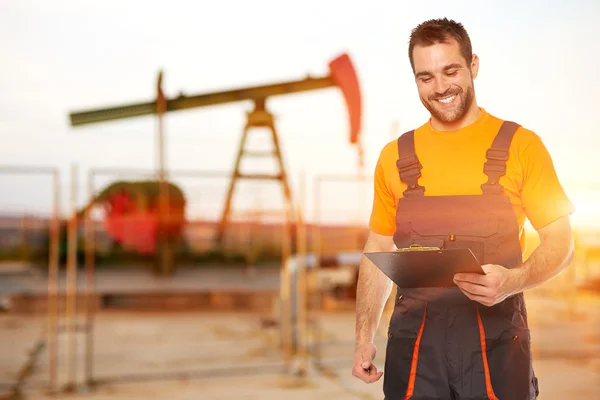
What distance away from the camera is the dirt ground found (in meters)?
6.80

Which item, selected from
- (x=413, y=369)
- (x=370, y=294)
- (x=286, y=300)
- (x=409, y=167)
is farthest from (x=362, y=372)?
(x=286, y=300)

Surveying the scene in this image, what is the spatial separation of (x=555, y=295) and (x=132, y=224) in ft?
36.0

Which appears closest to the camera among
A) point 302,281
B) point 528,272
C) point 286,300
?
point 528,272

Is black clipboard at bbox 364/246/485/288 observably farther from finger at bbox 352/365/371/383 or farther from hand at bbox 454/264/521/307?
finger at bbox 352/365/371/383

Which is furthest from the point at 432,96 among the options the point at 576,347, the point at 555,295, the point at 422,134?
the point at 555,295

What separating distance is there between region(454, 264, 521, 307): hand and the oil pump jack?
7.61 m

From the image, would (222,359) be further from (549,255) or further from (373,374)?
(549,255)

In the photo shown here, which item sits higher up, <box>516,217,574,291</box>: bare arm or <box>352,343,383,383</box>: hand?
<box>516,217,574,291</box>: bare arm

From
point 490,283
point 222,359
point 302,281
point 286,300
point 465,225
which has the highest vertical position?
point 465,225

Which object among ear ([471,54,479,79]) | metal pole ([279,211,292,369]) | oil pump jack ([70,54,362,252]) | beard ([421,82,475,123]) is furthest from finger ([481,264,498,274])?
oil pump jack ([70,54,362,252])

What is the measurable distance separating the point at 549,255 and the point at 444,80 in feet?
2.14

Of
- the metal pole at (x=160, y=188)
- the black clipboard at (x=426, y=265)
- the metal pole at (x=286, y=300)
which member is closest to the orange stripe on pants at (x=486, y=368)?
the black clipboard at (x=426, y=265)

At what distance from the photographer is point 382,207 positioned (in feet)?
7.88

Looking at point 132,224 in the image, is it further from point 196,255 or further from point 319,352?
point 319,352
